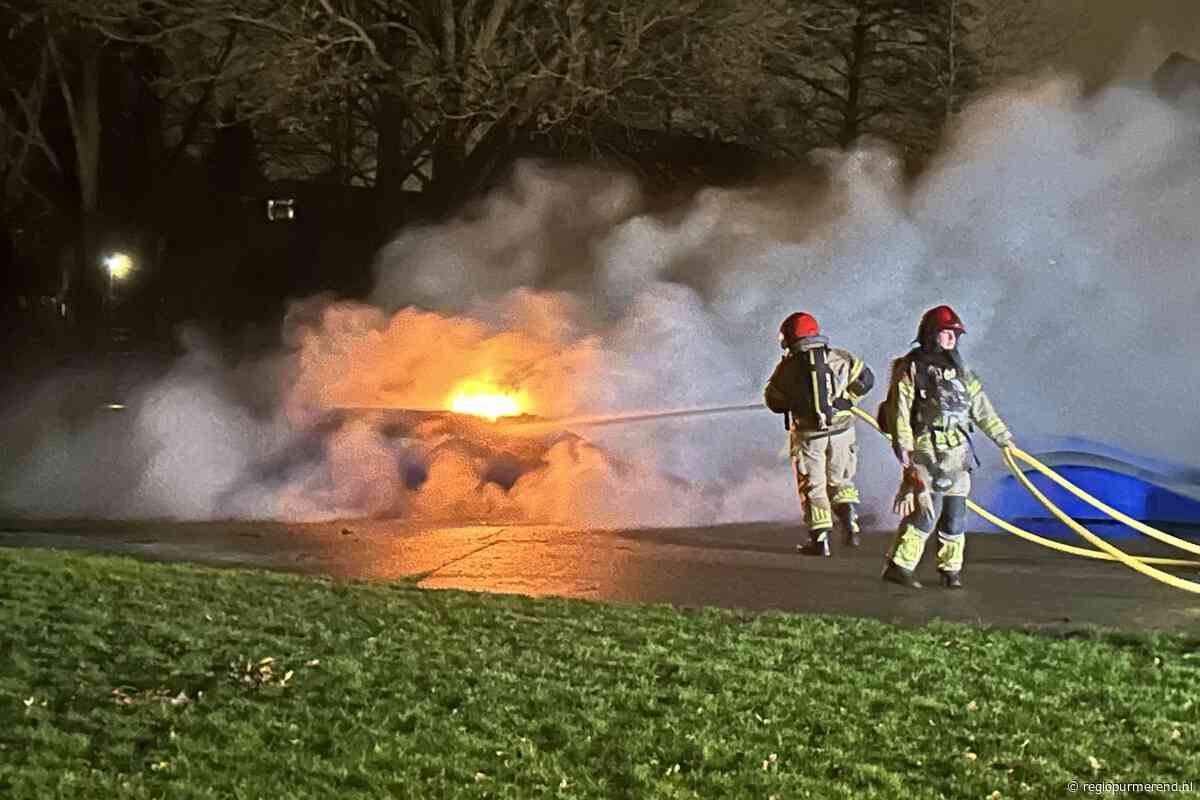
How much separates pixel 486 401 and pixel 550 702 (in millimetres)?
7437

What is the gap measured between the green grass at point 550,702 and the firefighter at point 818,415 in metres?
2.64

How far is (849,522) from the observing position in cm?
1050

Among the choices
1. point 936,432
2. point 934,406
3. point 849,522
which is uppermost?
point 934,406

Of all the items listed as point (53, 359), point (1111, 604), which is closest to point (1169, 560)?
point (1111, 604)

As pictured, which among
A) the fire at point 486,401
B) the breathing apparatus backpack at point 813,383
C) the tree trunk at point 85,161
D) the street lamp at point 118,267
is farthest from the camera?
the street lamp at point 118,267

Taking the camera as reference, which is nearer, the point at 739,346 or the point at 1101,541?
the point at 1101,541

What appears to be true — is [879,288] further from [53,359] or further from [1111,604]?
[53,359]

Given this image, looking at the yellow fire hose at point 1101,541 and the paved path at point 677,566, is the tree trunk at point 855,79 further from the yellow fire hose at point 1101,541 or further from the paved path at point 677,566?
the yellow fire hose at point 1101,541

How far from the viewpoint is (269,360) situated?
14062mm

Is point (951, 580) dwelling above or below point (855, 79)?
below

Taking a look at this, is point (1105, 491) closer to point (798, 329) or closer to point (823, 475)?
point (823, 475)

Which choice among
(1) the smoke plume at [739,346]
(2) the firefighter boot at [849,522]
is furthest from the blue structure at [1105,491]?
(2) the firefighter boot at [849,522]

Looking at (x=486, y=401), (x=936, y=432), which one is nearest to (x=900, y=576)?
(x=936, y=432)

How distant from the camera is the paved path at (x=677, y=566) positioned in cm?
816
